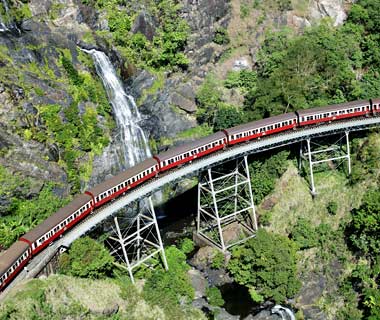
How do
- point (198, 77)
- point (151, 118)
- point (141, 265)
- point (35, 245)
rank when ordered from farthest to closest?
point (198, 77), point (151, 118), point (141, 265), point (35, 245)

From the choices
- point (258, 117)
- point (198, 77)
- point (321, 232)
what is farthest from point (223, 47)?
point (321, 232)

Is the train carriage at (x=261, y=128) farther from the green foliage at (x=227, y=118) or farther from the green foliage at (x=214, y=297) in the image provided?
the green foliage at (x=214, y=297)

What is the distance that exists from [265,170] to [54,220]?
79.6 ft

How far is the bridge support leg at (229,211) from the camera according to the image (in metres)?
55.7

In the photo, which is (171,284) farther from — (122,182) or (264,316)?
(122,182)

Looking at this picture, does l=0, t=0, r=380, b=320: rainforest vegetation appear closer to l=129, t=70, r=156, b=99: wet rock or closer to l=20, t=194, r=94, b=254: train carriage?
l=129, t=70, r=156, b=99: wet rock

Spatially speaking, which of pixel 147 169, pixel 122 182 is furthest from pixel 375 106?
pixel 122 182

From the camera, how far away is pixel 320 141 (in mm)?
58281

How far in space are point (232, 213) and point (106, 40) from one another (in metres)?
27.4

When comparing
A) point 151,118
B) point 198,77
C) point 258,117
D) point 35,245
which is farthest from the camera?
point 198,77

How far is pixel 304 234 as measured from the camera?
5312 cm

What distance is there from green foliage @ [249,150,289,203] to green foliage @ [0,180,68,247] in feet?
67.2

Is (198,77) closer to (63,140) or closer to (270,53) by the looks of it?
(270,53)

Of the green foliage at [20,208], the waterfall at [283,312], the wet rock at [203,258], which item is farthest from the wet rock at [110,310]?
the waterfall at [283,312]
